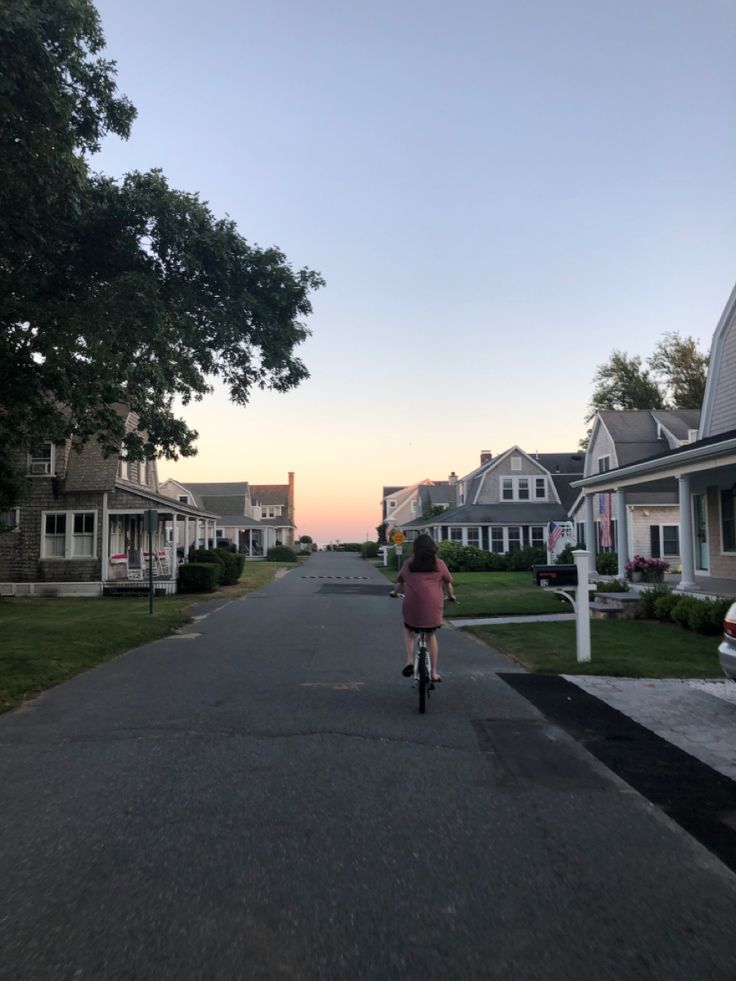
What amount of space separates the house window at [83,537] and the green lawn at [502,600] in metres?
14.1

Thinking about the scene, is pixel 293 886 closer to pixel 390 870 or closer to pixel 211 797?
pixel 390 870

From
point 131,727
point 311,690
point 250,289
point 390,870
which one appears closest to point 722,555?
point 250,289

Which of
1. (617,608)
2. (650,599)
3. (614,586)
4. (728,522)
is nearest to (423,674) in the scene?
(650,599)

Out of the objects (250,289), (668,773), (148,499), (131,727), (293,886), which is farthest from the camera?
(148,499)

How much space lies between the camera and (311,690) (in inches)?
379

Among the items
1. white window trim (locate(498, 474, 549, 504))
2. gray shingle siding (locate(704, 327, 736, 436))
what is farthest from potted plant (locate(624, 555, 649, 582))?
white window trim (locate(498, 474, 549, 504))

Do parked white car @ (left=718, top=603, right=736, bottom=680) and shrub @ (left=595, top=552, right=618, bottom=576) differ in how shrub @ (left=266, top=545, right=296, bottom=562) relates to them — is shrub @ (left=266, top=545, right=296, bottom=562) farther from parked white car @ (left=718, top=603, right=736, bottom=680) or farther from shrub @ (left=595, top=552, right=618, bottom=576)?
parked white car @ (left=718, top=603, right=736, bottom=680)

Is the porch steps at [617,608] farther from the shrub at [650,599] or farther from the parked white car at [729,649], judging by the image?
the parked white car at [729,649]

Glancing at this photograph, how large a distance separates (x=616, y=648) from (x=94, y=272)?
1215cm

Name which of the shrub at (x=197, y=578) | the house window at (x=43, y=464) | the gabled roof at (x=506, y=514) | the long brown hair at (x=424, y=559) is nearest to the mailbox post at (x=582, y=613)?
the long brown hair at (x=424, y=559)

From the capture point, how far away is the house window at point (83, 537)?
3061 centimetres

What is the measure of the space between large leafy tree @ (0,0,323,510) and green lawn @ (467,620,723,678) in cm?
781

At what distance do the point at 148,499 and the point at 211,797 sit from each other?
2643 centimetres

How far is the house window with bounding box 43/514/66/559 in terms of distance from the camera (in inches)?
1210
